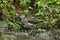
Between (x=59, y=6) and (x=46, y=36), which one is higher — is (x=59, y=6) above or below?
above

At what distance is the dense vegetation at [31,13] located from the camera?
177 inches

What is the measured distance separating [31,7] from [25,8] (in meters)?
0.14

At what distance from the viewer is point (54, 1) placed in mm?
5094

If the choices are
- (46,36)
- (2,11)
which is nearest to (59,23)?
(46,36)

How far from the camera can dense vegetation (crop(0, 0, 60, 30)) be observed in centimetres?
450

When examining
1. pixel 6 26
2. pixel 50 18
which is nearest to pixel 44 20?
pixel 50 18

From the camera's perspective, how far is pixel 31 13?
16.7ft

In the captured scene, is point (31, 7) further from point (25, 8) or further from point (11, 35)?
point (11, 35)

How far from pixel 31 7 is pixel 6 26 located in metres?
1.01

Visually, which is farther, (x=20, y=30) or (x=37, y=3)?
(x=37, y=3)

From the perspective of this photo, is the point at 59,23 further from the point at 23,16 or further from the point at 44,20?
the point at 23,16

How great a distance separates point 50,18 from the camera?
4695 mm

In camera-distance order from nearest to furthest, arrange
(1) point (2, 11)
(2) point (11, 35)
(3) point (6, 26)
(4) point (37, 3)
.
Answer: (2) point (11, 35), (3) point (6, 26), (1) point (2, 11), (4) point (37, 3)

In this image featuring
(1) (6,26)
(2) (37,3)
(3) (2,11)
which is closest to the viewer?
(1) (6,26)
